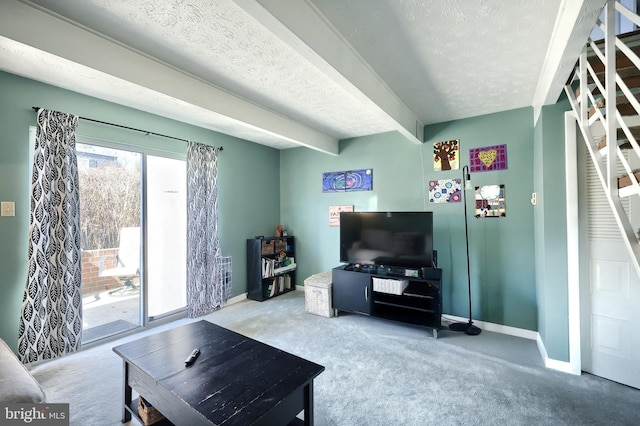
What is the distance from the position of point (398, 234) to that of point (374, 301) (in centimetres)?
82

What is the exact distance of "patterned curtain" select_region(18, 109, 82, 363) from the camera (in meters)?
2.17

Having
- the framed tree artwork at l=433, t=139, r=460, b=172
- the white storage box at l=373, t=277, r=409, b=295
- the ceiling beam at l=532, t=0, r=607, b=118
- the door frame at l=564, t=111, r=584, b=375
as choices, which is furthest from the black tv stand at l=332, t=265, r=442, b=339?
the ceiling beam at l=532, t=0, r=607, b=118

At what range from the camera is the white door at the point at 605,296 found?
195 centimetres

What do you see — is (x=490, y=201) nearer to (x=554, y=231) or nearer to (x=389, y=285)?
(x=554, y=231)

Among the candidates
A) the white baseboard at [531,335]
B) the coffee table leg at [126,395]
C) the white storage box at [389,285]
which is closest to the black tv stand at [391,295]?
the white storage box at [389,285]

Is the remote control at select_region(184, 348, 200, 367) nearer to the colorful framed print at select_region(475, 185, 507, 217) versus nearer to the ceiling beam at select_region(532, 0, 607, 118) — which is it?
the ceiling beam at select_region(532, 0, 607, 118)

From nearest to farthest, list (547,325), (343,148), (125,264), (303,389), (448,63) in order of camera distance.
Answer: (303,389)
(448,63)
(547,325)
(125,264)
(343,148)

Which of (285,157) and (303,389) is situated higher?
(285,157)

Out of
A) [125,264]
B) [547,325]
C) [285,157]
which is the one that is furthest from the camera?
[285,157]

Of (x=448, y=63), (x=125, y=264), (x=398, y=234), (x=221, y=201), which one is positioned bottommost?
(x=125, y=264)

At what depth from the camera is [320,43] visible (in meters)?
1.52

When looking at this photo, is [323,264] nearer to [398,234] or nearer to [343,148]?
[398,234]

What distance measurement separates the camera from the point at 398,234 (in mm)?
3098

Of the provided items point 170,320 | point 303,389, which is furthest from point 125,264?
point 303,389
